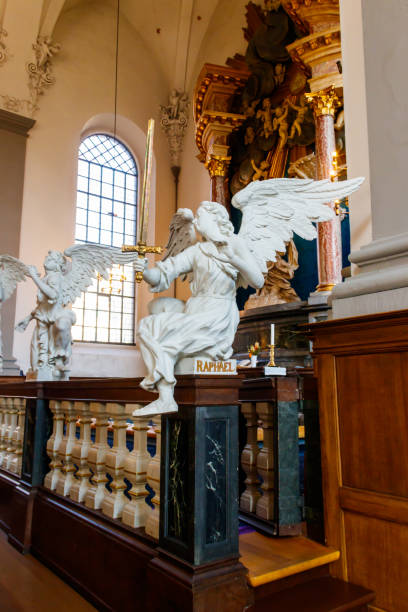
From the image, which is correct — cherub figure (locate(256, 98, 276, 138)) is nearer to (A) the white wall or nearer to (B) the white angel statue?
(A) the white wall

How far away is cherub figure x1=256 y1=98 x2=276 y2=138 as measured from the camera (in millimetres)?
9953

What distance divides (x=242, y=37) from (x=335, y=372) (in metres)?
11.6

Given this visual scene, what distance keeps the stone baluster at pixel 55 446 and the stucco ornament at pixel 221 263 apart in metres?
1.29

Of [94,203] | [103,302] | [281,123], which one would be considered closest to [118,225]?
[94,203]

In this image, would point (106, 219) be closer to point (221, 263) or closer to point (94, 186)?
point (94, 186)

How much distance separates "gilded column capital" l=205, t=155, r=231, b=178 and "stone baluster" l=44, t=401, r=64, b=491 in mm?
8246

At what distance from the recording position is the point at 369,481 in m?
2.23

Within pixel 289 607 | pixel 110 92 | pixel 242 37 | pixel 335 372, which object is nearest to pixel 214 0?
pixel 242 37

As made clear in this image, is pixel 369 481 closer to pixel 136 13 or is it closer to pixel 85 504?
pixel 85 504

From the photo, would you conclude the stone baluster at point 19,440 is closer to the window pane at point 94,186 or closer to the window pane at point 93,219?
the window pane at point 93,219

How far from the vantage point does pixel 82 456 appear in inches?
114

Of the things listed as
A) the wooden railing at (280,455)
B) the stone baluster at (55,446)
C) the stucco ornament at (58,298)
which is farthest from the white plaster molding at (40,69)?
the wooden railing at (280,455)

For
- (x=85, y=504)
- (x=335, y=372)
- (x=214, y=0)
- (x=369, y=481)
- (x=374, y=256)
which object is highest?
(x=214, y=0)

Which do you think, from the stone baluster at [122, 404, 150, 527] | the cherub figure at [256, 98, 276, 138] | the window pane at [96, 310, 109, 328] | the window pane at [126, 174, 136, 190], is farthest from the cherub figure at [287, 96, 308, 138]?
the stone baluster at [122, 404, 150, 527]
